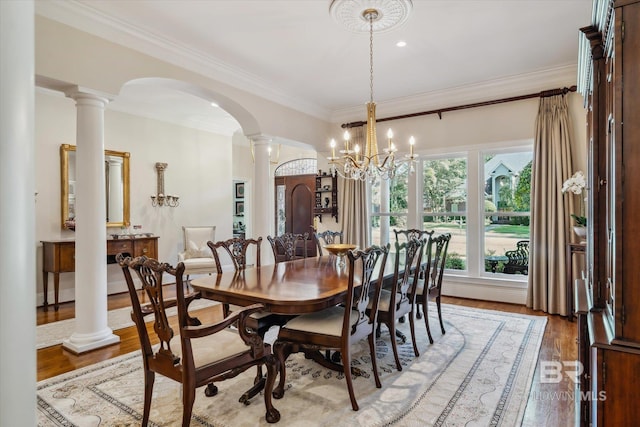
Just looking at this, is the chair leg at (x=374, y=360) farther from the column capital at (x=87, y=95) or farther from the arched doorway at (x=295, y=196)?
the arched doorway at (x=295, y=196)

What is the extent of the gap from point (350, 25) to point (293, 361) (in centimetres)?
302

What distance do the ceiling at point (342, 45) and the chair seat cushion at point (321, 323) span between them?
2.50 metres

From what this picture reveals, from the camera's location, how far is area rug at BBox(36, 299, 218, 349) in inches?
141

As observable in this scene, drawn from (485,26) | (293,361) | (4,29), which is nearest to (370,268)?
(293,361)

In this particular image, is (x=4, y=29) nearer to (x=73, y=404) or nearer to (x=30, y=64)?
(x=30, y=64)

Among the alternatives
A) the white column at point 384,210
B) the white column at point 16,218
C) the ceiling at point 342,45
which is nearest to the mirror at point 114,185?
the ceiling at point 342,45

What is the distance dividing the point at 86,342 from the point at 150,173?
3565mm

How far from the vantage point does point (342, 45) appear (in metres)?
3.79

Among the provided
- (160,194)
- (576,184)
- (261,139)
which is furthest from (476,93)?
A: (160,194)

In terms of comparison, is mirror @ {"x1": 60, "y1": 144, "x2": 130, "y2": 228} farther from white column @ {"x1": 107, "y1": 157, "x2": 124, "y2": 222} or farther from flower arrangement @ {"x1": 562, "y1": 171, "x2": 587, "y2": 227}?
flower arrangement @ {"x1": 562, "y1": 171, "x2": 587, "y2": 227}

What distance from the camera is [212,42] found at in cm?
372

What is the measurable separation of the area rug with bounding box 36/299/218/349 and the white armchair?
104 centimetres

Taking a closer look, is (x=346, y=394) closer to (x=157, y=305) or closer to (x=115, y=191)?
(x=157, y=305)

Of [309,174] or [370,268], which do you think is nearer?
[370,268]
